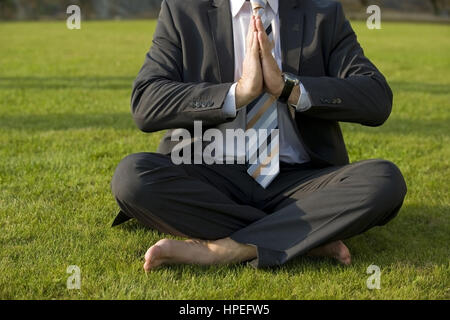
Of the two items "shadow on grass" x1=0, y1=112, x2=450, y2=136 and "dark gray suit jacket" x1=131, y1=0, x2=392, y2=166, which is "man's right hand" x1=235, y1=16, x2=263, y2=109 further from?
"shadow on grass" x1=0, y1=112, x2=450, y2=136

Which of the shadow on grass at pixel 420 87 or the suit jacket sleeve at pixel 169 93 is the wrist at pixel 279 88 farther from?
the shadow on grass at pixel 420 87

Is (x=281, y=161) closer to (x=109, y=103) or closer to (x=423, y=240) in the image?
(x=423, y=240)

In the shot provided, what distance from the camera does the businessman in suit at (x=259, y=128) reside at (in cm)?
345

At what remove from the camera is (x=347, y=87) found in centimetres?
368

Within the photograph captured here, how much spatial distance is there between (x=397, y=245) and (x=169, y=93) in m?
1.73

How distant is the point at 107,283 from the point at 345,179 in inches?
57.2

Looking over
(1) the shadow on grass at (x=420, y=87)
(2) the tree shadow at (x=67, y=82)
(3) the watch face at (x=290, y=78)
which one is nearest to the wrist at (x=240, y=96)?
(3) the watch face at (x=290, y=78)

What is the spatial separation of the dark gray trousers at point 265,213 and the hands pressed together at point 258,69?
596 mm

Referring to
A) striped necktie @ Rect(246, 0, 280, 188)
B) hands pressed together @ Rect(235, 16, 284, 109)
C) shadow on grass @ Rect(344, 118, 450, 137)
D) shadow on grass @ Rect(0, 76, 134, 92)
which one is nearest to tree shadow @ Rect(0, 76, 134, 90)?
shadow on grass @ Rect(0, 76, 134, 92)

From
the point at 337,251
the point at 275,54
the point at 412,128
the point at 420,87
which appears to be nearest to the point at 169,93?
the point at 275,54

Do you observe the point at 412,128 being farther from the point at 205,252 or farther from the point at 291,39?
the point at 205,252

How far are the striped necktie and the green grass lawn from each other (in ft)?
1.98
